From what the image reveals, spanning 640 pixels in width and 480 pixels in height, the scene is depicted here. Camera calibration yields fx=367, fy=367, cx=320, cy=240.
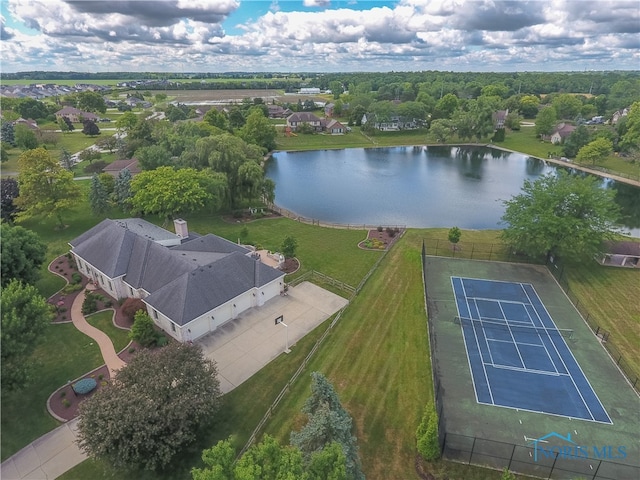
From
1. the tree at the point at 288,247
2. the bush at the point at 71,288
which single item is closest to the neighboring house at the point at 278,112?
the tree at the point at 288,247

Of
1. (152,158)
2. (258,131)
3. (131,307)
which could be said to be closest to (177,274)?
(131,307)

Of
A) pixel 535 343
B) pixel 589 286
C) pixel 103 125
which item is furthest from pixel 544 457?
pixel 103 125

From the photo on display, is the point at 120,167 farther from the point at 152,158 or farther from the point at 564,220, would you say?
the point at 564,220

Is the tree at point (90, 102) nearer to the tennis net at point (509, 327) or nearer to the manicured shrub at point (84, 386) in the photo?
the manicured shrub at point (84, 386)

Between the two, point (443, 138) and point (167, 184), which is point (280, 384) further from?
point (443, 138)

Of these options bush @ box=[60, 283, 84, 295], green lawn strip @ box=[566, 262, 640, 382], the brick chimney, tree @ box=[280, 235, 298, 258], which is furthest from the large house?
green lawn strip @ box=[566, 262, 640, 382]
